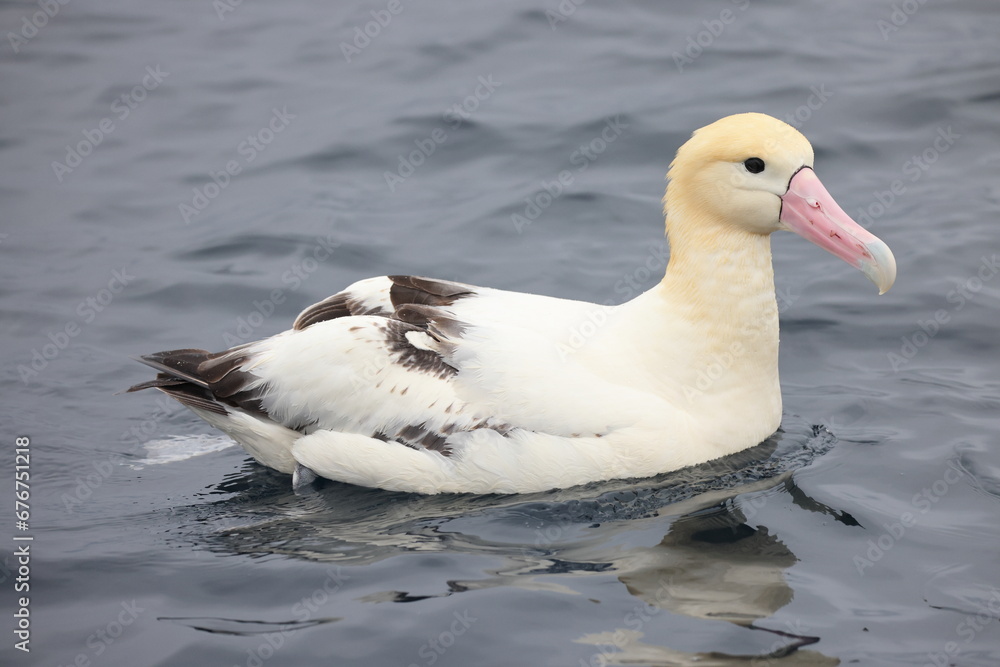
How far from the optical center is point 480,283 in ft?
35.4

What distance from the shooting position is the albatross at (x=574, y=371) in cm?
729

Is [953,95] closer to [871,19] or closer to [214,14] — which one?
[871,19]

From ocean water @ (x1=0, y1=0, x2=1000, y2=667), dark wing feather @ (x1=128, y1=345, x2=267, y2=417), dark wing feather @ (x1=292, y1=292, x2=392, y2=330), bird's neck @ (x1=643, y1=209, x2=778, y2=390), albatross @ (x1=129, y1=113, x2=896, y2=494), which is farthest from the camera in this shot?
dark wing feather @ (x1=292, y1=292, x2=392, y2=330)

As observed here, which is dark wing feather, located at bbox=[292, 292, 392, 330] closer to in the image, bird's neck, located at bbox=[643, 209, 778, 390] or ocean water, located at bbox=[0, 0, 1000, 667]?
ocean water, located at bbox=[0, 0, 1000, 667]

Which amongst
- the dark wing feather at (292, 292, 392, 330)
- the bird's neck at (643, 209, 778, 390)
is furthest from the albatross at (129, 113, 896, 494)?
the dark wing feather at (292, 292, 392, 330)

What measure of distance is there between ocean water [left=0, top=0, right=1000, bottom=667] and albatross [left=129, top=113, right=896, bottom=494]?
248 millimetres

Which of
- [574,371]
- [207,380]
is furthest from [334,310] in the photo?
[574,371]

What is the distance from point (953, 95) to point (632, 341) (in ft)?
23.7

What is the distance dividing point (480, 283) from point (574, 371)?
3.48 m

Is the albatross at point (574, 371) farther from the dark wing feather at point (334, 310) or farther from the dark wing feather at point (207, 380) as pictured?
the dark wing feather at point (334, 310)

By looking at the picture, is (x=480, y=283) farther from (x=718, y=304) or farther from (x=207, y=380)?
(x=718, y=304)

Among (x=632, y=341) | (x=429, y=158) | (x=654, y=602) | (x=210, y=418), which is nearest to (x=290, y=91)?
(x=429, y=158)

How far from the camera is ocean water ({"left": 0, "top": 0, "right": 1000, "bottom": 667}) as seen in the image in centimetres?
632

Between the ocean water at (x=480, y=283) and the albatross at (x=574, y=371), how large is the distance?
0.25 m
